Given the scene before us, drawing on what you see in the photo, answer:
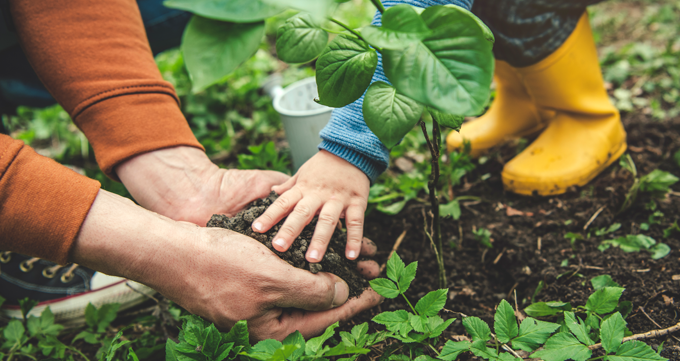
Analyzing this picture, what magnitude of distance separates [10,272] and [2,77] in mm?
903

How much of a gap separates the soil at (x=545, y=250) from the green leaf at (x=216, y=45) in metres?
0.89

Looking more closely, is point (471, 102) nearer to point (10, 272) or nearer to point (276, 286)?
point (276, 286)

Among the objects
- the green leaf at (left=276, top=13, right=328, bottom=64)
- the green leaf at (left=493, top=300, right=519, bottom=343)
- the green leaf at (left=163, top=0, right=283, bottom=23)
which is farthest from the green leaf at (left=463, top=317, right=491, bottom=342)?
the green leaf at (left=163, top=0, right=283, bottom=23)

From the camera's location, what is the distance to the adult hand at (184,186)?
1262mm

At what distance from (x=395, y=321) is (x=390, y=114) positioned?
527 millimetres

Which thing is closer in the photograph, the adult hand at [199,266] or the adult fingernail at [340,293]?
the adult hand at [199,266]

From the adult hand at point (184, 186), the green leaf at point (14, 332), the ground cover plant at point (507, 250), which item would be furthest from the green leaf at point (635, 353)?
the green leaf at point (14, 332)

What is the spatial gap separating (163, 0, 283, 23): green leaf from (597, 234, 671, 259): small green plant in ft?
4.40

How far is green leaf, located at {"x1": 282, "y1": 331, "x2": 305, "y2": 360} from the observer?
0.90 m

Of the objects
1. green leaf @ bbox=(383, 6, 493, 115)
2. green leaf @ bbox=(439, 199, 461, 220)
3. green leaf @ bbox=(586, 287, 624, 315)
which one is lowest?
green leaf @ bbox=(439, 199, 461, 220)

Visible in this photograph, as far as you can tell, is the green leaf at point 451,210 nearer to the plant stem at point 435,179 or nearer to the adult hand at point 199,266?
the plant stem at point 435,179

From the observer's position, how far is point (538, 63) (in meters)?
1.52

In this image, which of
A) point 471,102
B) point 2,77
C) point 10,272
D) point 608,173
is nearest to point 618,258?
point 608,173

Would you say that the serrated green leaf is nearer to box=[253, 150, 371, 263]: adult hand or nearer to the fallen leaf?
box=[253, 150, 371, 263]: adult hand
